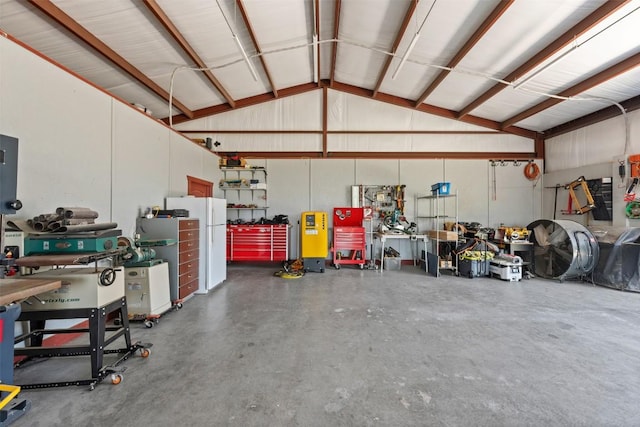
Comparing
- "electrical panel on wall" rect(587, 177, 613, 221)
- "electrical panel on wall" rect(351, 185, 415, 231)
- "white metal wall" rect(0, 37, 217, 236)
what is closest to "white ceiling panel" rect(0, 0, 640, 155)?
"white metal wall" rect(0, 37, 217, 236)

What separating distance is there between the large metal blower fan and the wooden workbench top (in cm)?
689

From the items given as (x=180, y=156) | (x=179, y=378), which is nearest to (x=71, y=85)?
(x=180, y=156)

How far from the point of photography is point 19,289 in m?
1.35

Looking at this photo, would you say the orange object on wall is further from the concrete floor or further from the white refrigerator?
the white refrigerator

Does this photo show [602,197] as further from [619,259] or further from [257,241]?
[257,241]

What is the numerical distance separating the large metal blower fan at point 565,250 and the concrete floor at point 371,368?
111cm

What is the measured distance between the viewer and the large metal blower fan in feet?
14.7

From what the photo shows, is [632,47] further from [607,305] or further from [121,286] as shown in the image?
[121,286]

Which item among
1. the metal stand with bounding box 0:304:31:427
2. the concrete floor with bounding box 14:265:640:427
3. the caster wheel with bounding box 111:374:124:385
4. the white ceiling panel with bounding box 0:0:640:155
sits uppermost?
the white ceiling panel with bounding box 0:0:640:155

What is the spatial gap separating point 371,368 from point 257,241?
4.11m

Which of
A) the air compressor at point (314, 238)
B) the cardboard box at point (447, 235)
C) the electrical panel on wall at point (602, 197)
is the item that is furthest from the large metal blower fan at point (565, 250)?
the air compressor at point (314, 238)

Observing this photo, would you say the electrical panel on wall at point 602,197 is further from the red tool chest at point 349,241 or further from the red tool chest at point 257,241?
the red tool chest at point 257,241

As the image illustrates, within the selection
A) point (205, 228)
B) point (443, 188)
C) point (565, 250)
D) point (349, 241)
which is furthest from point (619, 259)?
Answer: point (205, 228)

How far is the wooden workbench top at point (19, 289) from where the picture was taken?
1236 mm
